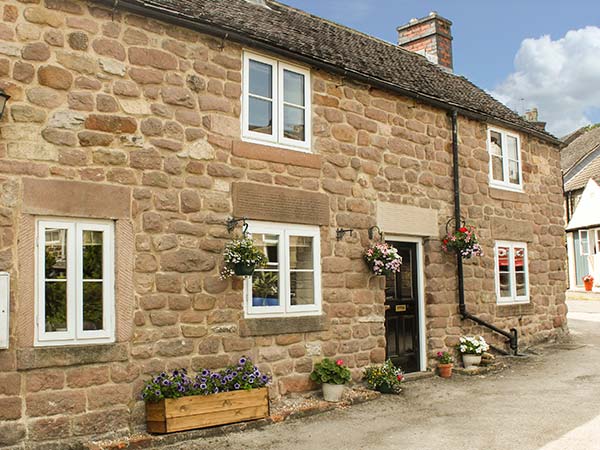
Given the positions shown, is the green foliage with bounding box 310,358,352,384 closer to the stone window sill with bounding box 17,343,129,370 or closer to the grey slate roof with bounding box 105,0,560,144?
the stone window sill with bounding box 17,343,129,370

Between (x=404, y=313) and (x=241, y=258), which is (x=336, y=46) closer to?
(x=404, y=313)

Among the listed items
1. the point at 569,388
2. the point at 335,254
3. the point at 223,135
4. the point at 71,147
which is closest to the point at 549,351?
the point at 569,388

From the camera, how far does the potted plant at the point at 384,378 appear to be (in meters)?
9.87

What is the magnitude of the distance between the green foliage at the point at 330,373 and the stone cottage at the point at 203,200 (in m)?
0.16

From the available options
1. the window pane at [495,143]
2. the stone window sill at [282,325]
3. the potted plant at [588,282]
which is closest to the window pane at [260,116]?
the stone window sill at [282,325]

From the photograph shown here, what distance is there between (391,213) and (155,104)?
4.44 metres

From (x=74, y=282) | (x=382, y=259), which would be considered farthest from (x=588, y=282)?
(x=74, y=282)

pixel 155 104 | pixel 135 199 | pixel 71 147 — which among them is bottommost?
pixel 135 199

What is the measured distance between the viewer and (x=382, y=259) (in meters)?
10.1

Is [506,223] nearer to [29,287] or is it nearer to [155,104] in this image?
[155,104]

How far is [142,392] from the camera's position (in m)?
7.54

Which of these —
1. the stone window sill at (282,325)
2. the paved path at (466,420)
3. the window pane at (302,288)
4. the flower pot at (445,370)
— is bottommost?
the paved path at (466,420)

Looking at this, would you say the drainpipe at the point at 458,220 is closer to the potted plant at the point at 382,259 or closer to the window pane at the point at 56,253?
the potted plant at the point at 382,259

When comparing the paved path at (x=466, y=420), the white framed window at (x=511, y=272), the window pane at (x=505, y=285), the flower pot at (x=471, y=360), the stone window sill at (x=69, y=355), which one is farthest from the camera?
the window pane at (x=505, y=285)
